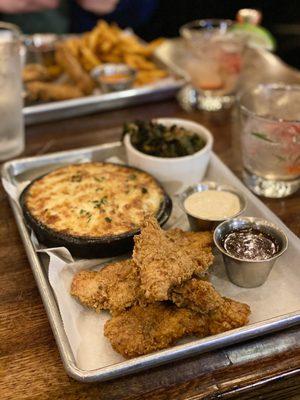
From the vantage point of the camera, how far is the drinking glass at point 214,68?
10.1 ft

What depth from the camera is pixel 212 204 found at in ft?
6.67

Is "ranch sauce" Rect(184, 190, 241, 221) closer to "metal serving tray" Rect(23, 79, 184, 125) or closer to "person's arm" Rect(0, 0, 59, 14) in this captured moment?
"metal serving tray" Rect(23, 79, 184, 125)

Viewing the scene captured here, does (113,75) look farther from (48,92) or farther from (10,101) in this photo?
(10,101)

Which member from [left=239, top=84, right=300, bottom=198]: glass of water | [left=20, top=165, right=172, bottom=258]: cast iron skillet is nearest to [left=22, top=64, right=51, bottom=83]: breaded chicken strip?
[left=239, top=84, right=300, bottom=198]: glass of water

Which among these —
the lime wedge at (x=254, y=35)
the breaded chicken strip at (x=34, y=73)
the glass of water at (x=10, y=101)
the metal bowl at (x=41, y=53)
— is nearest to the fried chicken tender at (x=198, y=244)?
the glass of water at (x=10, y=101)

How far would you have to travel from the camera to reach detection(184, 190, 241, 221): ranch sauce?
1.97 metres

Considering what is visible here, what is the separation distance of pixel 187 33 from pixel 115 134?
3.20ft

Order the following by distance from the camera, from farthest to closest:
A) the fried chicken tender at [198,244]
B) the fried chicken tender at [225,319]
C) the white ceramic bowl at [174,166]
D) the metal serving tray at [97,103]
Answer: the metal serving tray at [97,103], the white ceramic bowl at [174,166], the fried chicken tender at [198,244], the fried chicken tender at [225,319]

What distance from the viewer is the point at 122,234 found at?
1.83m

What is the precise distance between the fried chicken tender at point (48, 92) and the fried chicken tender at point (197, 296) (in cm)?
192

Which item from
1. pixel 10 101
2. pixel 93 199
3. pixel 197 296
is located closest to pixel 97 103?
pixel 10 101

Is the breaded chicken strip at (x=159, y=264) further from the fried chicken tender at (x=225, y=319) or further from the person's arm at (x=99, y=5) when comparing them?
the person's arm at (x=99, y=5)

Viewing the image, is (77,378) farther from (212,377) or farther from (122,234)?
(122,234)

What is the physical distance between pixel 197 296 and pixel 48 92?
6.56ft
